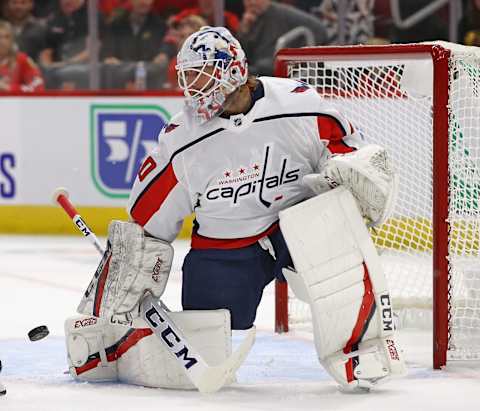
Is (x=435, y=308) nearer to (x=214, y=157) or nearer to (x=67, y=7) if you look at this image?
(x=214, y=157)

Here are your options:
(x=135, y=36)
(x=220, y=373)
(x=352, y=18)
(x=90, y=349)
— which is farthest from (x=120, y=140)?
(x=220, y=373)

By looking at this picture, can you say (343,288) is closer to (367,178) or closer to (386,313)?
(386,313)

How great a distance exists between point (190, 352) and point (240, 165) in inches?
18.3

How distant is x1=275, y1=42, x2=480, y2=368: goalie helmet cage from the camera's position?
3486 mm

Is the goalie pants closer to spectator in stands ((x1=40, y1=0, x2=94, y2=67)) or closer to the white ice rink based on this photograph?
the white ice rink

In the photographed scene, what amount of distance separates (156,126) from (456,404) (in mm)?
4011

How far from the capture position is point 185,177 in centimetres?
325

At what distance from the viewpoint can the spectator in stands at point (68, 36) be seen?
7133mm

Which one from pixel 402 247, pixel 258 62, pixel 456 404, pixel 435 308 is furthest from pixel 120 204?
pixel 456 404

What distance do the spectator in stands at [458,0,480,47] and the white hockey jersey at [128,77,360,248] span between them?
11.6 ft

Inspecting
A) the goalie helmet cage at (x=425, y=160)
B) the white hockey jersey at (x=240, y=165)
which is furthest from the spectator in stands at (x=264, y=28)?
the white hockey jersey at (x=240, y=165)

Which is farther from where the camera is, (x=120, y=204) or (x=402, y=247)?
(x=120, y=204)

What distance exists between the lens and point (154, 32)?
23.1 ft

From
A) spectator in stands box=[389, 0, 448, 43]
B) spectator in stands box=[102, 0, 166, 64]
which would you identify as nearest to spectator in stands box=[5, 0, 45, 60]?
spectator in stands box=[102, 0, 166, 64]
